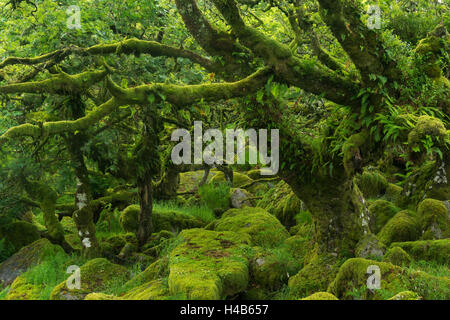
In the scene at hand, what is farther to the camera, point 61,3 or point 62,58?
point 61,3

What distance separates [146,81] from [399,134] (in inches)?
209

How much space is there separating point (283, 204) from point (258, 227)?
2.57 meters

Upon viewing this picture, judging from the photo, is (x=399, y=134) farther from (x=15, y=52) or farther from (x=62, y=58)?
(x=15, y=52)

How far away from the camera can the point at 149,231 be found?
1230 cm

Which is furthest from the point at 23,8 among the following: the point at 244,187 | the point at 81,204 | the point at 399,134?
the point at 244,187

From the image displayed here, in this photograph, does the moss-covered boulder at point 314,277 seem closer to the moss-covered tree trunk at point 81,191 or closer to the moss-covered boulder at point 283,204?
the moss-covered boulder at point 283,204

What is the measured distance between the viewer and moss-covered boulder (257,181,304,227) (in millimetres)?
12953

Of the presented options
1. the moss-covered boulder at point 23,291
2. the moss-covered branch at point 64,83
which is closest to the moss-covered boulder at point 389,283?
the moss-covered branch at point 64,83

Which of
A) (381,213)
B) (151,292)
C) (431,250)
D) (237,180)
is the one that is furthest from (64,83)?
(237,180)

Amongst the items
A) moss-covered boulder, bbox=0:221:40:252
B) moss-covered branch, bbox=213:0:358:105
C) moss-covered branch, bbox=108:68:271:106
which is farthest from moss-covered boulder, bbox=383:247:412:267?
moss-covered boulder, bbox=0:221:40:252

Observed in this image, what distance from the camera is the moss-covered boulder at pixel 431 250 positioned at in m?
8.00

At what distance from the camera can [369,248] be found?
26.7 feet

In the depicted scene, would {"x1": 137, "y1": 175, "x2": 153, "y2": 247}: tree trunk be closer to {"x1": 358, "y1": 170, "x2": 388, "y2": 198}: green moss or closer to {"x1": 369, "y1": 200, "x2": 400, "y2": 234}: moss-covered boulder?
{"x1": 369, "y1": 200, "x2": 400, "y2": 234}: moss-covered boulder

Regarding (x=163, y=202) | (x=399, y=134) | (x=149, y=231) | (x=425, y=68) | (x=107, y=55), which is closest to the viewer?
(x=399, y=134)
